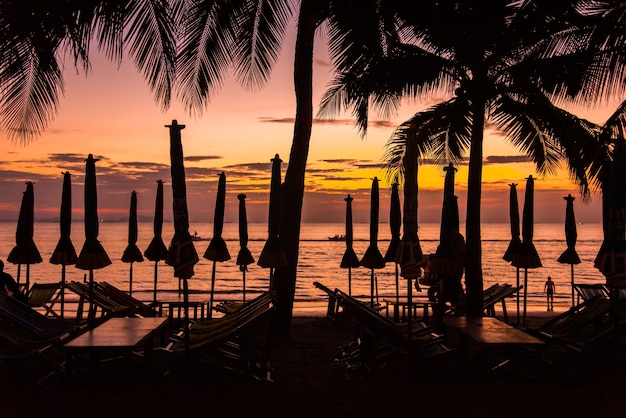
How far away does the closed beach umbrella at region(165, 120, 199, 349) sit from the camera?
254 inches

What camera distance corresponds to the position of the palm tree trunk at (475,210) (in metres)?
11.1

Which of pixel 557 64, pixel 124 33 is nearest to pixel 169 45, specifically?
pixel 124 33

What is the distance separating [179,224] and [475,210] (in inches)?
256

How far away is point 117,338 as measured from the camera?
643 cm

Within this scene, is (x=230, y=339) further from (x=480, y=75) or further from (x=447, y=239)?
(x=480, y=75)

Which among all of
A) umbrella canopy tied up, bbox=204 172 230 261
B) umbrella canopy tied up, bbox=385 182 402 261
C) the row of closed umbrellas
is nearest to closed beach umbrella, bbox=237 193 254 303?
the row of closed umbrellas

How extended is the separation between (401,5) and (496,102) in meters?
3.00

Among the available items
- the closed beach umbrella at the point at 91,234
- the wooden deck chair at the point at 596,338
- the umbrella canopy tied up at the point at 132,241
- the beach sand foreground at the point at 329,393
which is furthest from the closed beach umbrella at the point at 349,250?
the closed beach umbrella at the point at 91,234

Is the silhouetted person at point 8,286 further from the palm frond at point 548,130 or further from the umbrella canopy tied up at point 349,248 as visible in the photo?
the palm frond at point 548,130

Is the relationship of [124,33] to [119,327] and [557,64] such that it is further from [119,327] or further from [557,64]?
[557,64]

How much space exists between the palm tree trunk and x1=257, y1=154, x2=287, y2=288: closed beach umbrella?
3.54m

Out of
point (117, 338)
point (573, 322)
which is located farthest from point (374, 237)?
point (117, 338)

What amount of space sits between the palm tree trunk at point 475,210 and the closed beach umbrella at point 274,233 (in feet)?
11.6

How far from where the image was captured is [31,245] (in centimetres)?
1063
